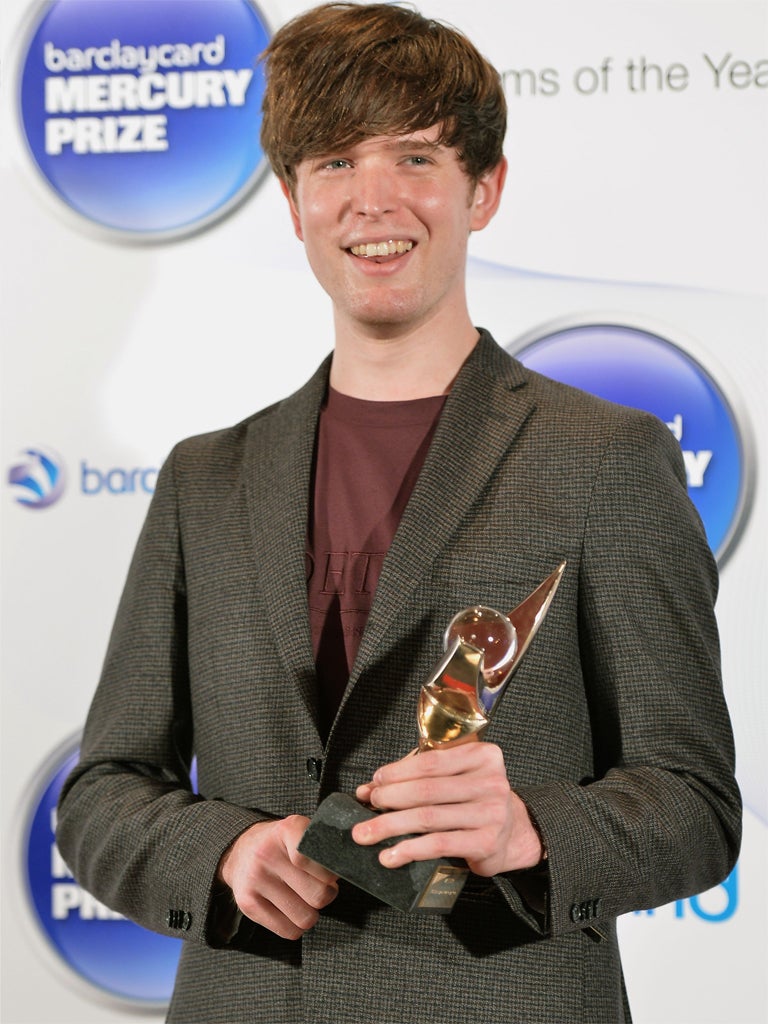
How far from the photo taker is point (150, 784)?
1.71 meters

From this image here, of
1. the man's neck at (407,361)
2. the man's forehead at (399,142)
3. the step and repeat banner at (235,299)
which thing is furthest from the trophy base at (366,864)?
the step and repeat banner at (235,299)

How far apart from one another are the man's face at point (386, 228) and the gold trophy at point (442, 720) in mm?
659

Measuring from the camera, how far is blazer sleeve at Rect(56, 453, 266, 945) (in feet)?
5.06

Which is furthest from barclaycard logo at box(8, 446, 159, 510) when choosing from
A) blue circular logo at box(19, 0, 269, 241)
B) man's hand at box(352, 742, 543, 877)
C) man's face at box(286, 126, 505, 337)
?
man's hand at box(352, 742, 543, 877)

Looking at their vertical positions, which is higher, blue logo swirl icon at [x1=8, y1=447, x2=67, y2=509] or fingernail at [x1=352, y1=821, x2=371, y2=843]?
blue logo swirl icon at [x1=8, y1=447, x2=67, y2=509]

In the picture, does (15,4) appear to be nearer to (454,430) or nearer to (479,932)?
(454,430)

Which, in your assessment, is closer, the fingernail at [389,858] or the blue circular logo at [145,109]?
the fingernail at [389,858]

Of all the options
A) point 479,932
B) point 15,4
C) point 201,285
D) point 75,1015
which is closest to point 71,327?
point 201,285

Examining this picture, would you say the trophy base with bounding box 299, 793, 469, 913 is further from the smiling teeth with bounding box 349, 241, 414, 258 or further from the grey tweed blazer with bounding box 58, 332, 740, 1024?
the smiling teeth with bounding box 349, 241, 414, 258

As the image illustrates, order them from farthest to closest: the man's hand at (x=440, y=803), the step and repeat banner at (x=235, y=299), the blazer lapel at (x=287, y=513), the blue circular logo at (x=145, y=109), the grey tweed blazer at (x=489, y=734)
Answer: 1. the blue circular logo at (x=145, y=109)
2. the step and repeat banner at (x=235, y=299)
3. the blazer lapel at (x=287, y=513)
4. the grey tweed blazer at (x=489, y=734)
5. the man's hand at (x=440, y=803)

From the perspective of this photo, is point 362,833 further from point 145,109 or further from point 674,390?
point 145,109

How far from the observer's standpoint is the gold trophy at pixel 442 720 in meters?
1.17

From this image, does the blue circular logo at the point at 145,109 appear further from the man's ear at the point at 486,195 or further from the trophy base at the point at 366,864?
the trophy base at the point at 366,864

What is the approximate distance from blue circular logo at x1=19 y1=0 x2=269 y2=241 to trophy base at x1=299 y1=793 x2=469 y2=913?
1574 mm
